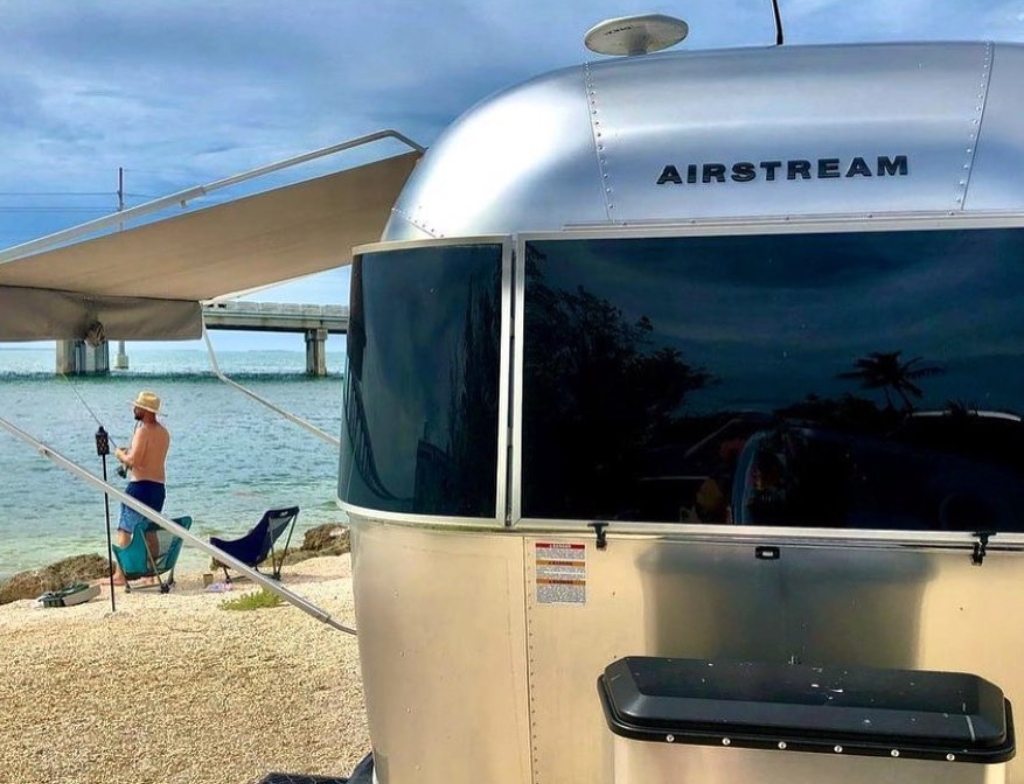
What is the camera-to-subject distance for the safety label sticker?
8.52 feet

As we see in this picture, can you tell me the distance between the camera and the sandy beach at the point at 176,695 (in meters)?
4.64

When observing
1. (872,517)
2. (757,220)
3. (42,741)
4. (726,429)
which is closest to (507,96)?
(757,220)

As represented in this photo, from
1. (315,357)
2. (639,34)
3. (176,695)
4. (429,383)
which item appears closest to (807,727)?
(429,383)

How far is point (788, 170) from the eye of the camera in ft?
8.48

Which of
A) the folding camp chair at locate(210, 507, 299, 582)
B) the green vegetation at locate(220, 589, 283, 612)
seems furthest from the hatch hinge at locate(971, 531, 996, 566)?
the folding camp chair at locate(210, 507, 299, 582)

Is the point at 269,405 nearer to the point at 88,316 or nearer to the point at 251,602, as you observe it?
the point at 251,602

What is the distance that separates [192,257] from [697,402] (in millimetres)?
3350

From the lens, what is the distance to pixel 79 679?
5.82 meters

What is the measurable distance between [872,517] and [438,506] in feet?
3.96

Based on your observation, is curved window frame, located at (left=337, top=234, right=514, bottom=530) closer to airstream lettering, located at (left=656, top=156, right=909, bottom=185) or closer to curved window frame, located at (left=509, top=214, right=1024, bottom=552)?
curved window frame, located at (left=509, top=214, right=1024, bottom=552)

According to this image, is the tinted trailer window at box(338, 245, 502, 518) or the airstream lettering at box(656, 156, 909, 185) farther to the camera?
the tinted trailer window at box(338, 245, 502, 518)

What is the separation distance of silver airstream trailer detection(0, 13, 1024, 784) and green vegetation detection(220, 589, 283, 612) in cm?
503

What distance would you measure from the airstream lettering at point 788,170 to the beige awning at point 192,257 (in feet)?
6.31

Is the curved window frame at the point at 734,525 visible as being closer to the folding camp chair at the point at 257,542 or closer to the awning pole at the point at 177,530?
the awning pole at the point at 177,530
